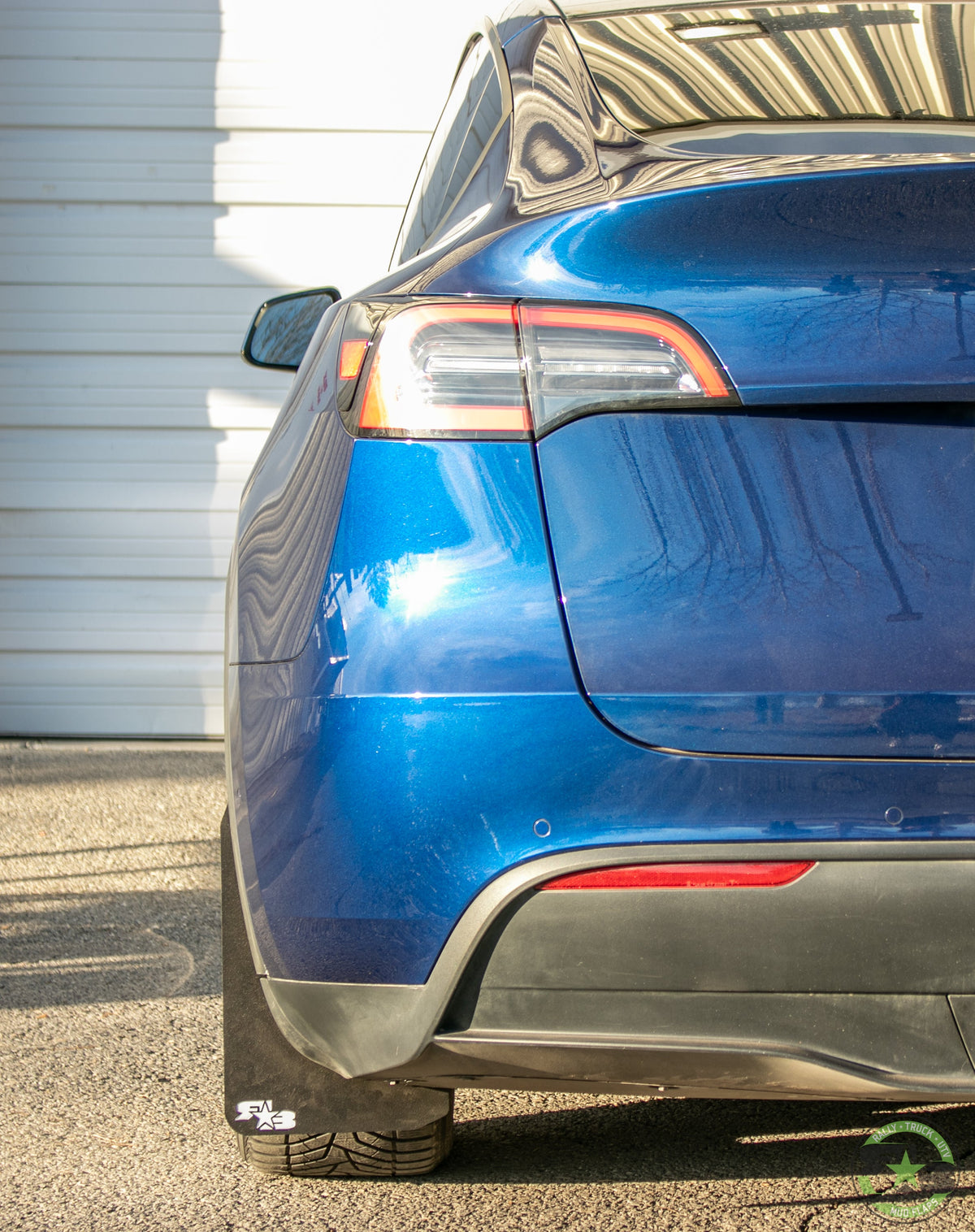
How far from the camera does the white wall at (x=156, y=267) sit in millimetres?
4582

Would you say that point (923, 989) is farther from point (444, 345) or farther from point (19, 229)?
point (19, 229)

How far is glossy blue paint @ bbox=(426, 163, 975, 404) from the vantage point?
46.1 inches

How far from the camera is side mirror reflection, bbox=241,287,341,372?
2.32 meters

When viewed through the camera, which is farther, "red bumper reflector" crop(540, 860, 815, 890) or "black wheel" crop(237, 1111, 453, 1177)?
"black wheel" crop(237, 1111, 453, 1177)

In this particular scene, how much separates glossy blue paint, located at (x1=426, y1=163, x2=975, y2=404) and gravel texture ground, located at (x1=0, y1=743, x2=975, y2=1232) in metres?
1.19

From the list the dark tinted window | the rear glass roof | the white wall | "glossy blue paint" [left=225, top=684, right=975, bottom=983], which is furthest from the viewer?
the white wall

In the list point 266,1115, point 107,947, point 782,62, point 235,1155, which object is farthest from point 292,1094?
point 782,62

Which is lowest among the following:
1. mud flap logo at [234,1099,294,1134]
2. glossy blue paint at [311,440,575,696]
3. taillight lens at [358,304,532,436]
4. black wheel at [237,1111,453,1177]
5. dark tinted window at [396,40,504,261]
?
black wheel at [237,1111,453,1177]

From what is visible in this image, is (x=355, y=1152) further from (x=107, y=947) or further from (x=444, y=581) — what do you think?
(x=107, y=947)

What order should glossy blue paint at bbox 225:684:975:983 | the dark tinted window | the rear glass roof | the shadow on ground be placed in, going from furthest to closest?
the shadow on ground → the dark tinted window → the rear glass roof → glossy blue paint at bbox 225:684:975:983

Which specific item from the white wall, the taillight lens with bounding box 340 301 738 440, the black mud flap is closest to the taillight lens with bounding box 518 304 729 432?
the taillight lens with bounding box 340 301 738 440

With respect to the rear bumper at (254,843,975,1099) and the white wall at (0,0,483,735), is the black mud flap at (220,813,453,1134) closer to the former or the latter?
the rear bumper at (254,843,975,1099)

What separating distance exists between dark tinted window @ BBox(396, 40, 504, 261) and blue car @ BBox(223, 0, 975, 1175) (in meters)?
0.48

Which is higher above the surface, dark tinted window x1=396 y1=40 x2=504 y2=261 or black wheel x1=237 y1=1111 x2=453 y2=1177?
dark tinted window x1=396 y1=40 x2=504 y2=261
